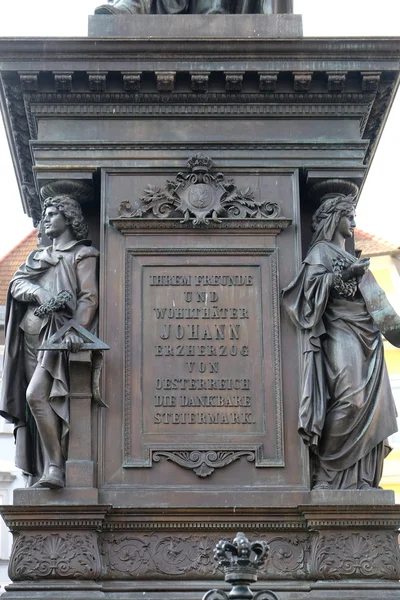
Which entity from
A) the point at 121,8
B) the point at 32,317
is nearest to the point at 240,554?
the point at 32,317

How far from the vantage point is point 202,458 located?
43.7 feet

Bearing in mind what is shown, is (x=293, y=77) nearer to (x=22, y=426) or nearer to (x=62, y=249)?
(x=62, y=249)

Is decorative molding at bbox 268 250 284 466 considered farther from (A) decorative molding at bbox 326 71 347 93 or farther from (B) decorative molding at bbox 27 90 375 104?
(A) decorative molding at bbox 326 71 347 93

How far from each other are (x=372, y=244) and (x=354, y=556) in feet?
84.4

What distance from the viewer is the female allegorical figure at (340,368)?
13273mm

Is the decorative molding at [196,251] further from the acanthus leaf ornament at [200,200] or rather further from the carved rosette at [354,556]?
the carved rosette at [354,556]

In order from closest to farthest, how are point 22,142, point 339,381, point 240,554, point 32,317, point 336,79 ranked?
point 240,554 < point 339,381 < point 32,317 < point 336,79 < point 22,142

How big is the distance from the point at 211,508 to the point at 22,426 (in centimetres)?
210

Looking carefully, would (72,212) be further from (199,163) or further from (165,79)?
(165,79)

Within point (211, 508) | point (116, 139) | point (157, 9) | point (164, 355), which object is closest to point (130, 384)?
point (164, 355)

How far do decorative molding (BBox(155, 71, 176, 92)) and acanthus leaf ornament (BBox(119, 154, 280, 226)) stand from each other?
80cm

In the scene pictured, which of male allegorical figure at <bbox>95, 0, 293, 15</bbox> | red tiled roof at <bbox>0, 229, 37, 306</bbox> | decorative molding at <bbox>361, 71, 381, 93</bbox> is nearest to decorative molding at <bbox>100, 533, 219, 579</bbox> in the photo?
decorative molding at <bbox>361, 71, 381, 93</bbox>

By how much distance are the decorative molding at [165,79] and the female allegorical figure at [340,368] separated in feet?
7.04

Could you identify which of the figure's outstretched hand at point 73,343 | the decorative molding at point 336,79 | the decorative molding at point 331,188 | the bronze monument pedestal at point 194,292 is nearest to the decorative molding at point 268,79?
the bronze monument pedestal at point 194,292
